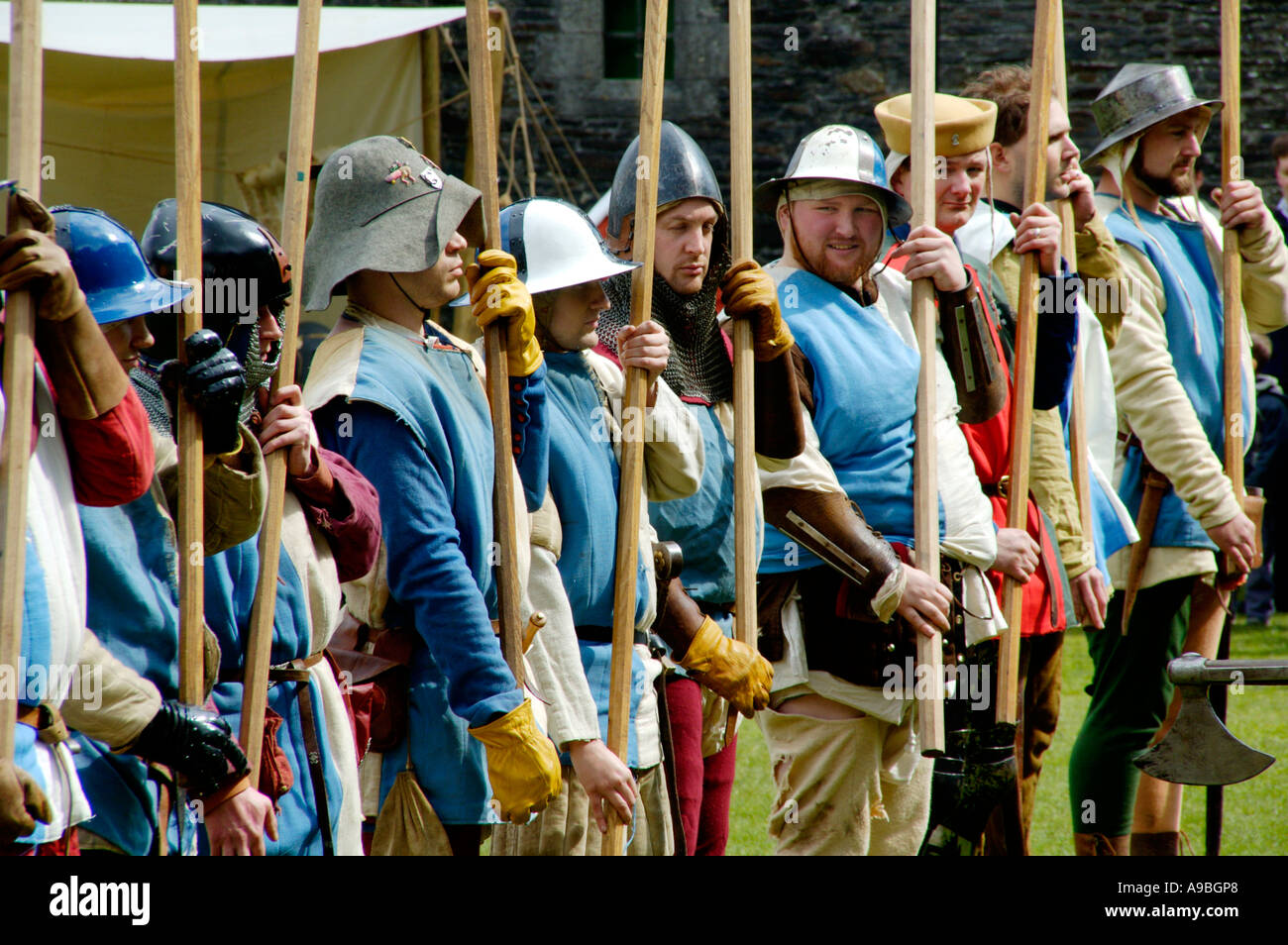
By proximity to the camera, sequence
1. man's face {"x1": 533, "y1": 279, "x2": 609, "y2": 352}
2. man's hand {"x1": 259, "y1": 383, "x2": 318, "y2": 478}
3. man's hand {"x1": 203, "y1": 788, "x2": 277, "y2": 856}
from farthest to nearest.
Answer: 1. man's face {"x1": 533, "y1": 279, "x2": 609, "y2": 352}
2. man's hand {"x1": 259, "y1": 383, "x2": 318, "y2": 478}
3. man's hand {"x1": 203, "y1": 788, "x2": 277, "y2": 856}

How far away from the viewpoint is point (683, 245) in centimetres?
377

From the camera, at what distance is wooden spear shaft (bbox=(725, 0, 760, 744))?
340 cm

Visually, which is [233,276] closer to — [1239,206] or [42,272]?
[42,272]

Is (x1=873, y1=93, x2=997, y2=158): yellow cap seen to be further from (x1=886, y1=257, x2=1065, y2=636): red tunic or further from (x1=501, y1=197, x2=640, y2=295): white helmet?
(x1=501, y1=197, x2=640, y2=295): white helmet

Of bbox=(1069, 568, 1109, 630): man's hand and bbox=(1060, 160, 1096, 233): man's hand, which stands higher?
bbox=(1060, 160, 1096, 233): man's hand

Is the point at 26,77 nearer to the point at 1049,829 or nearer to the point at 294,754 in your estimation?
the point at 294,754

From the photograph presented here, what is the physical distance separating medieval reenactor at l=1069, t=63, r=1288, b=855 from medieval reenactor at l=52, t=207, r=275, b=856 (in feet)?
9.46

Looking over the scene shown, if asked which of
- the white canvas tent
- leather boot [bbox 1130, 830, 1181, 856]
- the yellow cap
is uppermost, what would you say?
the white canvas tent

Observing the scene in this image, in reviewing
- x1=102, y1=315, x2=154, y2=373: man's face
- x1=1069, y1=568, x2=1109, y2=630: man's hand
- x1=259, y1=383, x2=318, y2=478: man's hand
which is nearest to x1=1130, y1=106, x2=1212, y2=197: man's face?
x1=1069, y1=568, x2=1109, y2=630: man's hand

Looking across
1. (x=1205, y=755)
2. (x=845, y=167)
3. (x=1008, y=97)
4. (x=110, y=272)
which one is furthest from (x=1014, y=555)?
(x=110, y=272)

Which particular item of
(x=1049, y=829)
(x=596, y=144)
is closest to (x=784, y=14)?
(x=596, y=144)

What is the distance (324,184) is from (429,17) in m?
6.13

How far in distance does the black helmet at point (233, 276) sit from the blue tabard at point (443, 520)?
241 millimetres

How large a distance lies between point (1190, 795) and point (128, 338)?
4.59m
